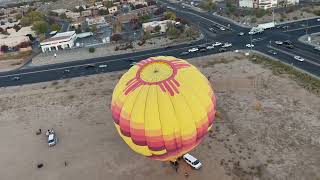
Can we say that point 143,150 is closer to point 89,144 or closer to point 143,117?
point 143,117

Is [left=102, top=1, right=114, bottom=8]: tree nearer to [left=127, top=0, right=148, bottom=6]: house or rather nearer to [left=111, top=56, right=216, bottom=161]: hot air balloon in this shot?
[left=127, top=0, right=148, bottom=6]: house

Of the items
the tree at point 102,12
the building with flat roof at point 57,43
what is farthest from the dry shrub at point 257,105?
the tree at point 102,12

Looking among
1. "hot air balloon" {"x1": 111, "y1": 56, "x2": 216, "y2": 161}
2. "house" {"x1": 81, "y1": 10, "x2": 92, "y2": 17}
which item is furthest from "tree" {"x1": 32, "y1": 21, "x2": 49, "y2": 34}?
"hot air balloon" {"x1": 111, "y1": 56, "x2": 216, "y2": 161}

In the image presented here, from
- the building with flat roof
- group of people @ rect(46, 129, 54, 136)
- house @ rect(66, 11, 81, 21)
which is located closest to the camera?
group of people @ rect(46, 129, 54, 136)

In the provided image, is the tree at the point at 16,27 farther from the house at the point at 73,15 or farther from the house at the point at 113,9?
the house at the point at 113,9

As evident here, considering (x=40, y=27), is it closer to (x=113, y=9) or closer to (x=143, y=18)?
(x=113, y=9)

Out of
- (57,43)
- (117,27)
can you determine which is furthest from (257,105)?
(117,27)
